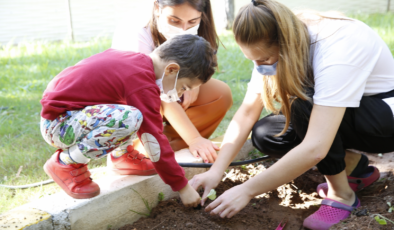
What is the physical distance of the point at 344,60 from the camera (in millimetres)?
1624

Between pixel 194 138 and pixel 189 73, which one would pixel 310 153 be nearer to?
pixel 189 73

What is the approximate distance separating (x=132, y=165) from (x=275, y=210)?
0.85 m

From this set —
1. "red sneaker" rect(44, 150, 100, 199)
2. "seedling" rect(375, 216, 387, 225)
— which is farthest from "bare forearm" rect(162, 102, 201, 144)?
"seedling" rect(375, 216, 387, 225)

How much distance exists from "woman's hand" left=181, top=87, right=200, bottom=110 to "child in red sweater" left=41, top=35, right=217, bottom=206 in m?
0.66

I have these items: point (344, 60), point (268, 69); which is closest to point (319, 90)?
point (344, 60)

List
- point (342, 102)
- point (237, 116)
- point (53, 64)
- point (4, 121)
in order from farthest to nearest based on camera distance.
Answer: point (53, 64)
point (4, 121)
point (237, 116)
point (342, 102)

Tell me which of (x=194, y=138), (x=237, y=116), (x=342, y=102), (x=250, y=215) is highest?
(x=342, y=102)

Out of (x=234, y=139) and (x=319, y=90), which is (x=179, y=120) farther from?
(x=319, y=90)

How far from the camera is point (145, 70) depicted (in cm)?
176

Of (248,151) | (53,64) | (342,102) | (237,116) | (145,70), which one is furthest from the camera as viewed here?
(53,64)

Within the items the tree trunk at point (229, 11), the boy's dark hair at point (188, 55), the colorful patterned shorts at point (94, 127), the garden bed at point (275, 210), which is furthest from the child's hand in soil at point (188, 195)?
the tree trunk at point (229, 11)

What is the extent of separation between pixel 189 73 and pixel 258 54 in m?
0.36

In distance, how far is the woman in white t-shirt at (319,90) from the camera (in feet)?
5.33

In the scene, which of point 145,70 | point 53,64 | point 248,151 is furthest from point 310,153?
point 53,64
